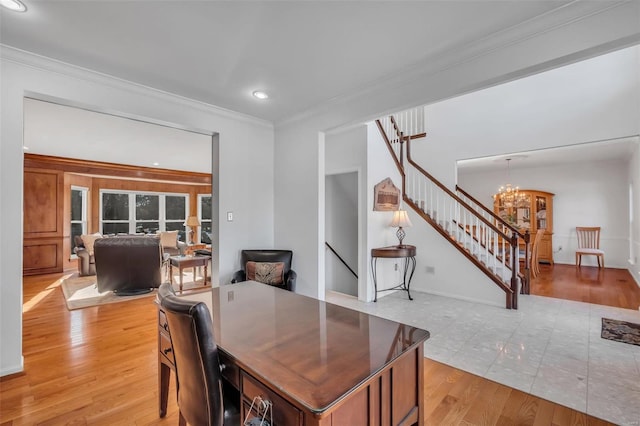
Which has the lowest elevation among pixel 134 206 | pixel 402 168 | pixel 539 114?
pixel 134 206

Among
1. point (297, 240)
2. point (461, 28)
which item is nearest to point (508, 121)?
point (461, 28)

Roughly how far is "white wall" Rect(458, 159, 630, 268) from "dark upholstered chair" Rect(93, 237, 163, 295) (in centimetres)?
776

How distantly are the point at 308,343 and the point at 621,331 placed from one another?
12.8 feet

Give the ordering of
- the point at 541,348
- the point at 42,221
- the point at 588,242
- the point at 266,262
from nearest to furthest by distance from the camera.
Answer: the point at 541,348 → the point at 266,262 → the point at 42,221 → the point at 588,242

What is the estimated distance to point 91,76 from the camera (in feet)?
8.41

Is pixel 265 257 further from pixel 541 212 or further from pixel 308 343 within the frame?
pixel 541 212

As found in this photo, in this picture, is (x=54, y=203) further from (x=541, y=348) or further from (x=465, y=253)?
(x=541, y=348)

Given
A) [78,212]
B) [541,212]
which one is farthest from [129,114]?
[541,212]

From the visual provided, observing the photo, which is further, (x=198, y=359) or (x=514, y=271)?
(x=514, y=271)

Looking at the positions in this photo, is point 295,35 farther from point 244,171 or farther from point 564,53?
point 244,171

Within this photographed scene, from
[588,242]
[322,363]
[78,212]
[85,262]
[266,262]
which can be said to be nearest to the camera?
[322,363]

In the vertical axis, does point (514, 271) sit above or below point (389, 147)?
below

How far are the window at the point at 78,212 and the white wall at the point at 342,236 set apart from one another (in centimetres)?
640

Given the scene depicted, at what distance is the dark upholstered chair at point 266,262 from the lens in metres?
3.39
